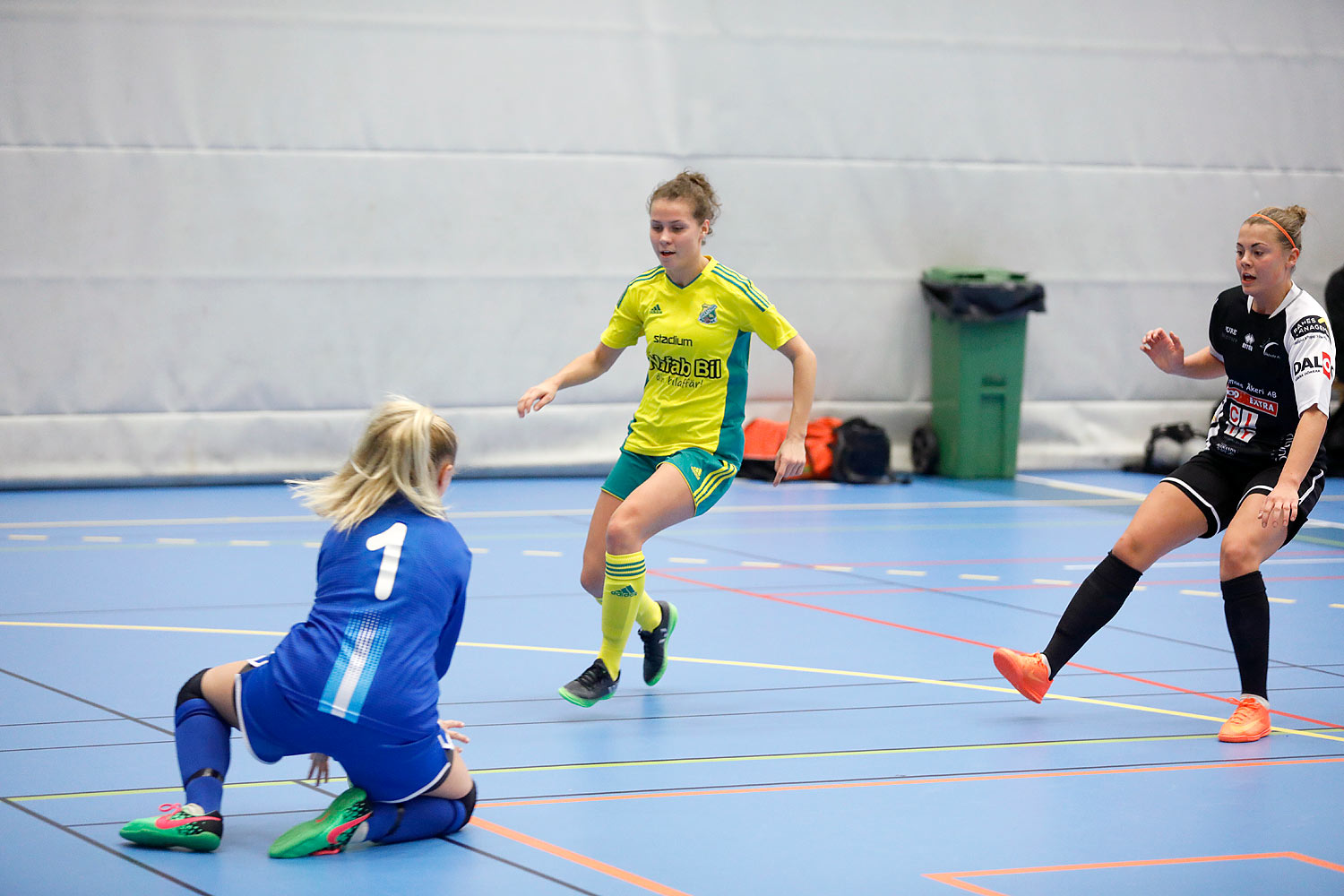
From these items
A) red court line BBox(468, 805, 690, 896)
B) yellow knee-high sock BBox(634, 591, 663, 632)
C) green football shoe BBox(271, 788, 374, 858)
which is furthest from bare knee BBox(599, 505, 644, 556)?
green football shoe BBox(271, 788, 374, 858)

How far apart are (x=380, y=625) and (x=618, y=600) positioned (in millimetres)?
1781

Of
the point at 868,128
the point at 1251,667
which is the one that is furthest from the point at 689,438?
the point at 868,128

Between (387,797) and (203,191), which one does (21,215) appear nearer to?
(203,191)

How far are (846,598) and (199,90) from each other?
744cm

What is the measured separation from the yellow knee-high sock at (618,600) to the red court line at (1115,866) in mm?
1985

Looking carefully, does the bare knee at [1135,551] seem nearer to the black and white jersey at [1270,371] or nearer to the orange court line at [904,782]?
the black and white jersey at [1270,371]

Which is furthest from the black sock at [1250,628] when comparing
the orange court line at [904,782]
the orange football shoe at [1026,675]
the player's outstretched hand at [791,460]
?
the player's outstretched hand at [791,460]

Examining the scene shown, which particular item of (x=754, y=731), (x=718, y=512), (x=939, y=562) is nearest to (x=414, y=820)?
(x=754, y=731)

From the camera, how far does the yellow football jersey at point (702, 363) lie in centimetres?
577

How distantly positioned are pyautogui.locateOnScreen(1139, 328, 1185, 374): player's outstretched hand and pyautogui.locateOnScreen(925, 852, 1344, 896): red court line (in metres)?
2.14

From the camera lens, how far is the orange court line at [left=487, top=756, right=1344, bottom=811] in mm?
4230

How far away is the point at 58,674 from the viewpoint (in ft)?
18.7

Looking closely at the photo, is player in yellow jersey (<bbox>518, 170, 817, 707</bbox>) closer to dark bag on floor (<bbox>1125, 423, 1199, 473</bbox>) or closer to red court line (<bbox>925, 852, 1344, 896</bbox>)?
red court line (<bbox>925, 852, 1344, 896</bbox>)

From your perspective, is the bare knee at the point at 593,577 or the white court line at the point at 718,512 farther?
the white court line at the point at 718,512
